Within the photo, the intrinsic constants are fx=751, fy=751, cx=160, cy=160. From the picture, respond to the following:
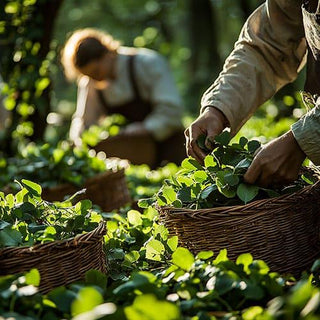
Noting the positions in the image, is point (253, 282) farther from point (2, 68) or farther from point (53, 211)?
point (2, 68)

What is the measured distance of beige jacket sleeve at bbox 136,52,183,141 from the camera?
249 inches

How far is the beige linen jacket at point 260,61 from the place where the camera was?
2.65 meters

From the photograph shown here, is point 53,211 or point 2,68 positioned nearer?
point 53,211

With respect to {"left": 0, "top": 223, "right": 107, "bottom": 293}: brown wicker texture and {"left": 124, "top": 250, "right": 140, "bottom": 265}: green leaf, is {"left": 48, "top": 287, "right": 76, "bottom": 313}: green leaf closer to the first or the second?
{"left": 0, "top": 223, "right": 107, "bottom": 293}: brown wicker texture

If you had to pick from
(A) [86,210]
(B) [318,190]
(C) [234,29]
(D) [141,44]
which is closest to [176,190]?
(A) [86,210]

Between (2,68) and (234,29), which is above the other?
(2,68)

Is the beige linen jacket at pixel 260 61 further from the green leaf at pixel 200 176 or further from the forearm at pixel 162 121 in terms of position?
the forearm at pixel 162 121

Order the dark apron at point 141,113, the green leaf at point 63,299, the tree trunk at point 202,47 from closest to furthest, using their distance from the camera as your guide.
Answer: the green leaf at point 63,299, the dark apron at point 141,113, the tree trunk at point 202,47

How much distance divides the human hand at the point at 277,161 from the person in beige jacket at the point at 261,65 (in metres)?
0.37

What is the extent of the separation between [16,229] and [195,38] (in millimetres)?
11177

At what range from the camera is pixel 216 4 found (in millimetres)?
14594

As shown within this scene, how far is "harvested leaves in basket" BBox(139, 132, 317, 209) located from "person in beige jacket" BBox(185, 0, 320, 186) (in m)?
0.16

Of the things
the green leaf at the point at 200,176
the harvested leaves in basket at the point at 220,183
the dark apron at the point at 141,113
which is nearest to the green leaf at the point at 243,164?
the harvested leaves in basket at the point at 220,183

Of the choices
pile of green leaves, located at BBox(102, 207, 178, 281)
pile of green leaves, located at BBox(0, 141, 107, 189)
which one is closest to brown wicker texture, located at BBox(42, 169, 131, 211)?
pile of green leaves, located at BBox(0, 141, 107, 189)
